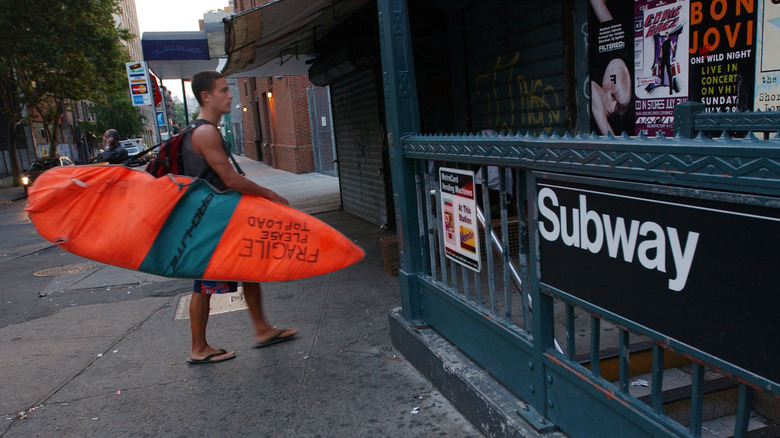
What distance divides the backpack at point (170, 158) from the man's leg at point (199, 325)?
0.92 metres

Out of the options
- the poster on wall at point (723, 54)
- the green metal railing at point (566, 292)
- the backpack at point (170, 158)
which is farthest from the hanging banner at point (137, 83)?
the poster on wall at point (723, 54)

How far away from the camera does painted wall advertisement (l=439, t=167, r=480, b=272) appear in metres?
2.90

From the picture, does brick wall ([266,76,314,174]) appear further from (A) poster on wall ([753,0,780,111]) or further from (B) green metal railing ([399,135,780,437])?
(B) green metal railing ([399,135,780,437])

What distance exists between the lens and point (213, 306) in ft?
19.2

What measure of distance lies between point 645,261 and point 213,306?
495 cm

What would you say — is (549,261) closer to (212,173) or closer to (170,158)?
(212,173)

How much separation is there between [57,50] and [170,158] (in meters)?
25.3

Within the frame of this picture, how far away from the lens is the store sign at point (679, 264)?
1425mm

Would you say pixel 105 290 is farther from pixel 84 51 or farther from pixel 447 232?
pixel 84 51

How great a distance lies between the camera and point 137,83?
56.2ft

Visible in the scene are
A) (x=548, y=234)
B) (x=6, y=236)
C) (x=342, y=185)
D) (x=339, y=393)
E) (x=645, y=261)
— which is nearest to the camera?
(x=645, y=261)

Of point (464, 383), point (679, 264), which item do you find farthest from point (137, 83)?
point (679, 264)

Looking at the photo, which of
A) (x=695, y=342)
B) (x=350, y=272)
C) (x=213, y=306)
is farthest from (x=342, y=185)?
(x=695, y=342)

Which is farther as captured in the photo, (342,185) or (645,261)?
(342,185)
